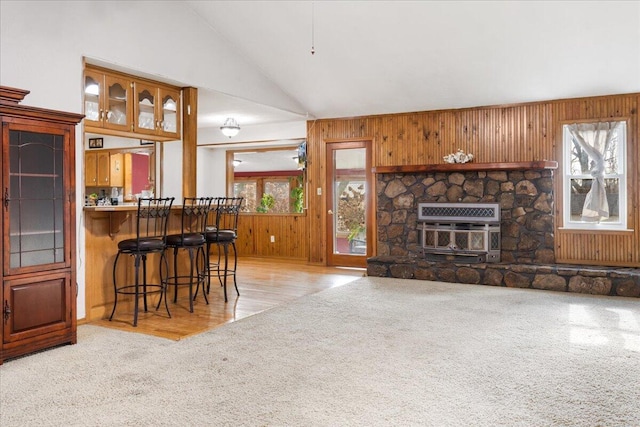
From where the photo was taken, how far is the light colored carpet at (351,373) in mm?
2424

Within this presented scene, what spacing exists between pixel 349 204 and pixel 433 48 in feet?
9.49

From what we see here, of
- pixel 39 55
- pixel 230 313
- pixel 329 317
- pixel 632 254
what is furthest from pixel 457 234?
pixel 39 55

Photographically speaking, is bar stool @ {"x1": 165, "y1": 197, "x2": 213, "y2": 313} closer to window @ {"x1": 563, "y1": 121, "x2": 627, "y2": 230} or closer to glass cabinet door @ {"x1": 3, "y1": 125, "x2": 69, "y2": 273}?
glass cabinet door @ {"x1": 3, "y1": 125, "x2": 69, "y2": 273}

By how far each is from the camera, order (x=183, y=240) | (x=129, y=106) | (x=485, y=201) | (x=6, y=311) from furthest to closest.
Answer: (x=485, y=201) → (x=129, y=106) → (x=183, y=240) → (x=6, y=311)

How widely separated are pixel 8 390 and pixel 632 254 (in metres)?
6.41

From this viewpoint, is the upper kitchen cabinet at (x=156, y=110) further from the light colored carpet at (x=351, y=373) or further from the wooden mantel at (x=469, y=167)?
the wooden mantel at (x=469, y=167)

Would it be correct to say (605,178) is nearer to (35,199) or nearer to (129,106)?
(129,106)

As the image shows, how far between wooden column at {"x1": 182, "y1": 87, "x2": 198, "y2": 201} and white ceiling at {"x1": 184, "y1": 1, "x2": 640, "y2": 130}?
0.47 meters

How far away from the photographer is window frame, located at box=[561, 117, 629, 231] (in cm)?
596

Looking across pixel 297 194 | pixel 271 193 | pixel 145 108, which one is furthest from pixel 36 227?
pixel 271 193

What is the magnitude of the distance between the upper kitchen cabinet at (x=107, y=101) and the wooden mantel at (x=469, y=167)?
3569 millimetres

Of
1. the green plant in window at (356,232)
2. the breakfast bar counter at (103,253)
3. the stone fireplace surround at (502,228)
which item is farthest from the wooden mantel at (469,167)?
the breakfast bar counter at (103,253)

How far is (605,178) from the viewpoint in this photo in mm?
6082

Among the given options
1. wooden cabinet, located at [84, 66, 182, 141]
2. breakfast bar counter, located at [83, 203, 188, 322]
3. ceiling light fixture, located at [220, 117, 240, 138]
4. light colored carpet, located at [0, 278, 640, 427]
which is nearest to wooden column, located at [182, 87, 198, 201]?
wooden cabinet, located at [84, 66, 182, 141]
